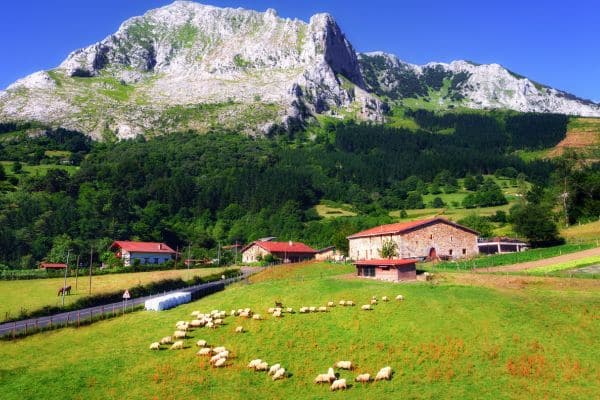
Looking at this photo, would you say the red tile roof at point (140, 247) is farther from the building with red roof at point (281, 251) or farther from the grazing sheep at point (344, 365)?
the grazing sheep at point (344, 365)

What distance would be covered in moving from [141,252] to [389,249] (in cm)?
6863

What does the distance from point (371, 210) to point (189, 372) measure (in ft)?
482

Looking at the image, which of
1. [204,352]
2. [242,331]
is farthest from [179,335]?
[204,352]

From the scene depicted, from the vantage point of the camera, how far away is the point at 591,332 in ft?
111

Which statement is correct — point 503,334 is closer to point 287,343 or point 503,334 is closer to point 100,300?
point 287,343

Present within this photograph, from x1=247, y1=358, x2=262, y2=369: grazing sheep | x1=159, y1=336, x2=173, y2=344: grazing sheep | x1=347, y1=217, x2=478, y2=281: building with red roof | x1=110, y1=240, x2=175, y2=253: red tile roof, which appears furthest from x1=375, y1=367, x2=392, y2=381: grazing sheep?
x1=110, y1=240, x2=175, y2=253: red tile roof

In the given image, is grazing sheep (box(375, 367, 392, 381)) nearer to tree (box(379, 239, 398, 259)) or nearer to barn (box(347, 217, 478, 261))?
tree (box(379, 239, 398, 259))

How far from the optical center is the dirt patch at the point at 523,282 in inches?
1896

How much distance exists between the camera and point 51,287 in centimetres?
7406

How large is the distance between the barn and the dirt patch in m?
25.3

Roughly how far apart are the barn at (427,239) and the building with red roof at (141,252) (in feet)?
194

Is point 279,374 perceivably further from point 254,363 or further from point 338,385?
point 338,385

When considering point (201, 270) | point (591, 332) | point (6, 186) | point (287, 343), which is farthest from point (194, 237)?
point (591, 332)

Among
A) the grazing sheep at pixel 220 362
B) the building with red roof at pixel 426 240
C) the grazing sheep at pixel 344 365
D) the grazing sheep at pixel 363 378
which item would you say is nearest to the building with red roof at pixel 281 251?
the building with red roof at pixel 426 240
